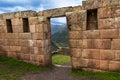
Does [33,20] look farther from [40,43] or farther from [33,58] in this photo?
[33,58]

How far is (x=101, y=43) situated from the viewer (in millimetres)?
8203

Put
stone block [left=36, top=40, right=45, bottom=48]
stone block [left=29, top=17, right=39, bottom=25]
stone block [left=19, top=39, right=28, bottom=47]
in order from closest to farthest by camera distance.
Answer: stone block [left=36, top=40, right=45, bottom=48] < stone block [left=29, top=17, right=39, bottom=25] < stone block [left=19, top=39, right=28, bottom=47]

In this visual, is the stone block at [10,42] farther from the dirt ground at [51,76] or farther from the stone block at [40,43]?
the dirt ground at [51,76]

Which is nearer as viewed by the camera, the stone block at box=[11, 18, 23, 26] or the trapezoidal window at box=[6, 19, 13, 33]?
the stone block at box=[11, 18, 23, 26]

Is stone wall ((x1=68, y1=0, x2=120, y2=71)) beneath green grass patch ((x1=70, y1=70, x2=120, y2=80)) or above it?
above

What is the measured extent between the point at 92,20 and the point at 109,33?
1231 mm

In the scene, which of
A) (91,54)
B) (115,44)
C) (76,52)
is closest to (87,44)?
(91,54)

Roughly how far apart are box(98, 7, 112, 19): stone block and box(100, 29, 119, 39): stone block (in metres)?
0.67

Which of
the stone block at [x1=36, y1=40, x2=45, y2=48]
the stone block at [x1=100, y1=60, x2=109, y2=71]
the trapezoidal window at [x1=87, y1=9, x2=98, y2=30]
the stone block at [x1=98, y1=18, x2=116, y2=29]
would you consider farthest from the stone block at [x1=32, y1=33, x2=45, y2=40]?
the stone block at [x1=100, y1=60, x2=109, y2=71]

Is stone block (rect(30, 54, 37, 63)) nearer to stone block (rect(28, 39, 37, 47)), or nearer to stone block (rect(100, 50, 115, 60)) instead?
stone block (rect(28, 39, 37, 47))

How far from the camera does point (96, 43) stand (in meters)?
8.37

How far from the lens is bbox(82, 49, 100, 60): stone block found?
330 inches

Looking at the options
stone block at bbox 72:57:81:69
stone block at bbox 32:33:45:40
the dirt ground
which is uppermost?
stone block at bbox 32:33:45:40

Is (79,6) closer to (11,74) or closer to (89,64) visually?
(89,64)
